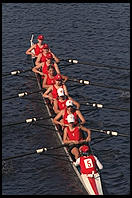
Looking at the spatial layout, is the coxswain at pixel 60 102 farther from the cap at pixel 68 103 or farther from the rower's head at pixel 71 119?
the rower's head at pixel 71 119

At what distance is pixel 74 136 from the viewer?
96.6 ft

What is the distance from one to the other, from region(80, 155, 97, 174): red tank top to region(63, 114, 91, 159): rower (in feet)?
4.14

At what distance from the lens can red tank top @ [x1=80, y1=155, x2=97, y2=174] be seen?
27828 mm

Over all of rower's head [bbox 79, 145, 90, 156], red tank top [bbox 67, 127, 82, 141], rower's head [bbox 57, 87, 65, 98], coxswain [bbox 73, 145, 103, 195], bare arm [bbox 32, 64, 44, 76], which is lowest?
coxswain [bbox 73, 145, 103, 195]

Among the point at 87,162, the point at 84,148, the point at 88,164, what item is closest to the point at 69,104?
the point at 84,148

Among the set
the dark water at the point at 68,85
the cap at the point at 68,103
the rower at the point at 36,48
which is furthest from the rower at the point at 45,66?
the cap at the point at 68,103

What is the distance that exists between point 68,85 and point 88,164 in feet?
38.5

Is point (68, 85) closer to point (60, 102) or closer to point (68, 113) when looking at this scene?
point (60, 102)

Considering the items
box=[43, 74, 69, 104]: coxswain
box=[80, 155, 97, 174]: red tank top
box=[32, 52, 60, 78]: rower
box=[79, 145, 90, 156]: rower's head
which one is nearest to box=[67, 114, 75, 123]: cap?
box=[79, 145, 90, 156]: rower's head

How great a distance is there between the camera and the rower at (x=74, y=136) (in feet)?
95.8

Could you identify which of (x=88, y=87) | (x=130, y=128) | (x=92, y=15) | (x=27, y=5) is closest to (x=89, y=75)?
(x=88, y=87)

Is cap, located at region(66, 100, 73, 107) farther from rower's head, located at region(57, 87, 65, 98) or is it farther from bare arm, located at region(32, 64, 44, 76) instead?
bare arm, located at region(32, 64, 44, 76)

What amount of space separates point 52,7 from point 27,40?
6.39 metres

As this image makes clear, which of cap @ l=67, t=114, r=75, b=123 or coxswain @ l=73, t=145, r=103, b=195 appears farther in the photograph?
cap @ l=67, t=114, r=75, b=123
